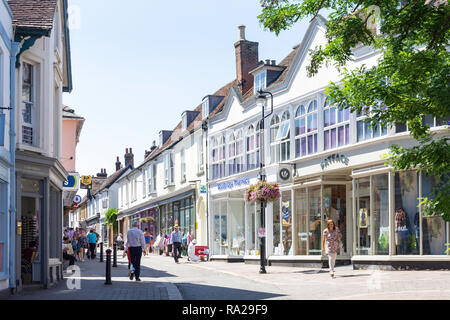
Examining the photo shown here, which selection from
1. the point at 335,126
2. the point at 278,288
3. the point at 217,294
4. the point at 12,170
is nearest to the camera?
the point at 12,170

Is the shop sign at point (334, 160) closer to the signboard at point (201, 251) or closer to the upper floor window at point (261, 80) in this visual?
the upper floor window at point (261, 80)

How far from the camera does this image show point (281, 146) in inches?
1057

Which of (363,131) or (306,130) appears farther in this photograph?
(306,130)

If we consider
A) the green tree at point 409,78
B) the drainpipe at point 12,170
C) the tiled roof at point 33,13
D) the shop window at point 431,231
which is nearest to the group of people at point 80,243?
the drainpipe at point 12,170

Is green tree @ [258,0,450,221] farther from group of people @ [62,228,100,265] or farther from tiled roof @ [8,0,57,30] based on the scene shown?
group of people @ [62,228,100,265]

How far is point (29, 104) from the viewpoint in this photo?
1630cm

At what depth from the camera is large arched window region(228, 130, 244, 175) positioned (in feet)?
102

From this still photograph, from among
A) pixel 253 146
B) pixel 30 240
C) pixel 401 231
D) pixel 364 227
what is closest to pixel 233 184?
pixel 253 146

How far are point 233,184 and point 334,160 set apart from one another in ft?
31.4

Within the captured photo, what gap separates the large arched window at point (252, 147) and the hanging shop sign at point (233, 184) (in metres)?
0.68

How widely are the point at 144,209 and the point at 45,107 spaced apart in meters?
35.6

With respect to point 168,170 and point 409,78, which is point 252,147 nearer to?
point 168,170

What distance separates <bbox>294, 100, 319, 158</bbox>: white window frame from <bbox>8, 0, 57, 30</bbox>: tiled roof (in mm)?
11055
